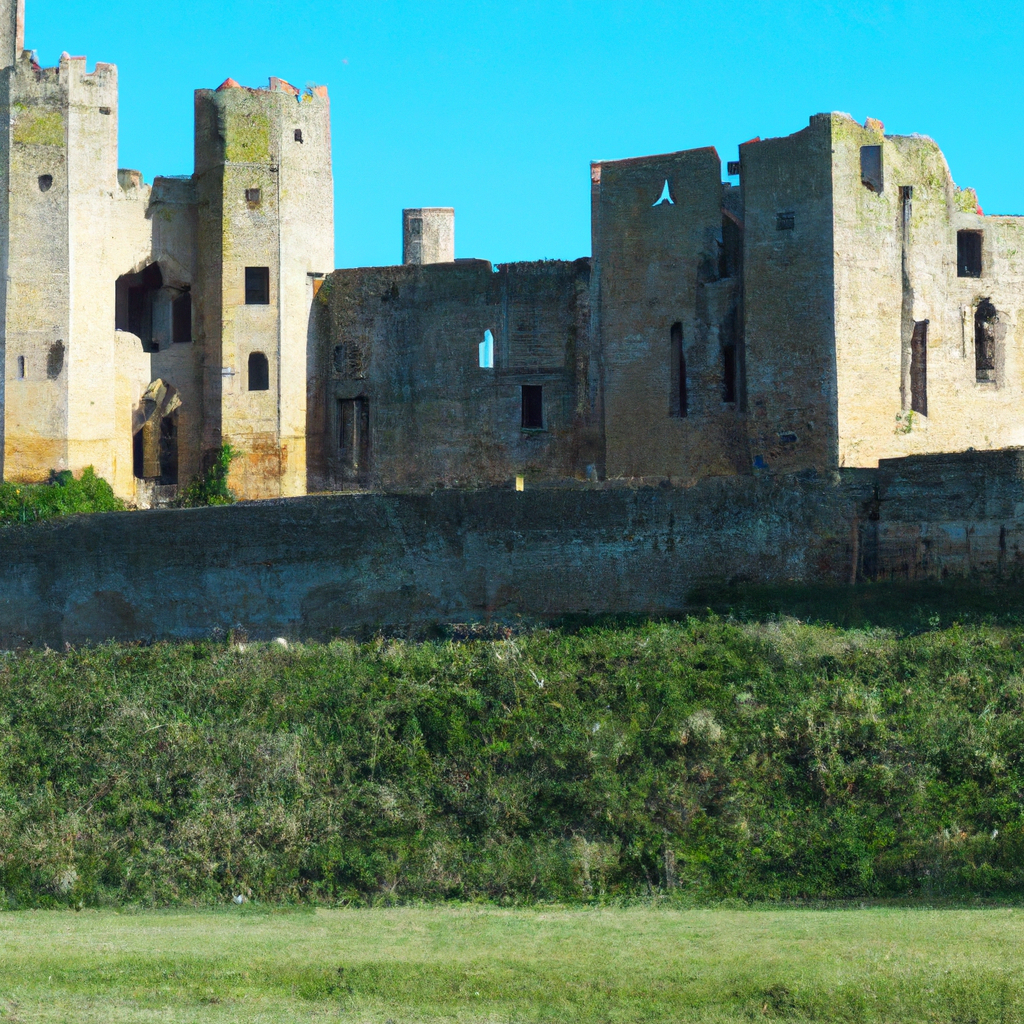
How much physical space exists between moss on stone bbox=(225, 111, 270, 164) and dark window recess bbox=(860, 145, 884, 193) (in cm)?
961

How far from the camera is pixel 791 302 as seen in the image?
26.3 metres

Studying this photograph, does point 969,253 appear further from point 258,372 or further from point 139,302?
point 139,302

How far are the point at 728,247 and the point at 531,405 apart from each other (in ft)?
14.1

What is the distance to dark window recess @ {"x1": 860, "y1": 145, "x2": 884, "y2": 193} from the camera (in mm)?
26578

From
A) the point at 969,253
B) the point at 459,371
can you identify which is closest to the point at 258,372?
the point at 459,371

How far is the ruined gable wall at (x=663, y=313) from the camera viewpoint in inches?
1077

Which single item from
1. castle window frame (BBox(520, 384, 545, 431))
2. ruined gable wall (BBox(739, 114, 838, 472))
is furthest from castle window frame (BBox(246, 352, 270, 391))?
ruined gable wall (BBox(739, 114, 838, 472))

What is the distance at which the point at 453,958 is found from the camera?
47.1ft

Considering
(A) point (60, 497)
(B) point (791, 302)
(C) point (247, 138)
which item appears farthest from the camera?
(C) point (247, 138)

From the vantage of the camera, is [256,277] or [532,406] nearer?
[532,406]

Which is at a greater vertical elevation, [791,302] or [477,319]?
[477,319]

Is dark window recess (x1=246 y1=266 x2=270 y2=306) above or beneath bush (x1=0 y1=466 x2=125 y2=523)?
above

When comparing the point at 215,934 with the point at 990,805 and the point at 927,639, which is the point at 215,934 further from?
the point at 927,639

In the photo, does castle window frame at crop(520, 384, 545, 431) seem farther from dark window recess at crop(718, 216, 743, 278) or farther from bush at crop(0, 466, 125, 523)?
bush at crop(0, 466, 125, 523)
